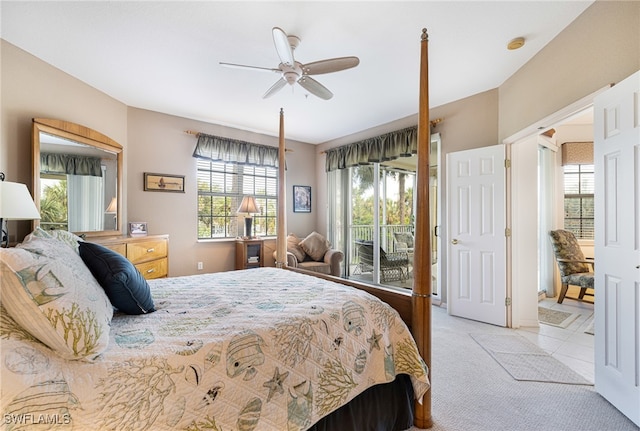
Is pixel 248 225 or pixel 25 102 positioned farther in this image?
pixel 248 225

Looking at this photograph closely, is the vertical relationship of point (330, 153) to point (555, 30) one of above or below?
below

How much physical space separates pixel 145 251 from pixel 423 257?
10.2 feet

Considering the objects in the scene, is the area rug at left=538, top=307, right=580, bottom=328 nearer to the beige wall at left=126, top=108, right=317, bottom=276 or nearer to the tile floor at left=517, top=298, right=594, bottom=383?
the tile floor at left=517, top=298, right=594, bottom=383

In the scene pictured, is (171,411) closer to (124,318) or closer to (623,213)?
(124,318)

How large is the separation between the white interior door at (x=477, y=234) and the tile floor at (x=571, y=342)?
1.16 ft

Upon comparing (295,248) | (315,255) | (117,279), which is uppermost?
(117,279)

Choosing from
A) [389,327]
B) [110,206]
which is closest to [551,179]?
[389,327]

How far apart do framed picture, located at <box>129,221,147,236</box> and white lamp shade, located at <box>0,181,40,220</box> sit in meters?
1.68

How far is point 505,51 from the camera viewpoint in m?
2.53

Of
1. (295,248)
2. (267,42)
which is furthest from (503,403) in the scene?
(295,248)

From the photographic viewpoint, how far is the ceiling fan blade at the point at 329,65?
2100 millimetres

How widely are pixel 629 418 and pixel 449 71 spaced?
2.96 metres

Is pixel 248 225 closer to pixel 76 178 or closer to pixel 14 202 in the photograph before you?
pixel 76 178

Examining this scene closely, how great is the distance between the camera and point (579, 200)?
4430mm
